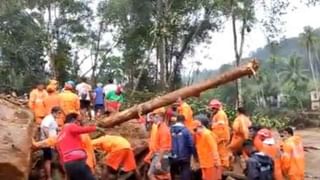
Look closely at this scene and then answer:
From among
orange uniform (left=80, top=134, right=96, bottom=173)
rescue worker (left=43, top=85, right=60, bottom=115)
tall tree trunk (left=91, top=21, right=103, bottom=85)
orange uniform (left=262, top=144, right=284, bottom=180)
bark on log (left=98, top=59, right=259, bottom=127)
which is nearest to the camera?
orange uniform (left=80, top=134, right=96, bottom=173)

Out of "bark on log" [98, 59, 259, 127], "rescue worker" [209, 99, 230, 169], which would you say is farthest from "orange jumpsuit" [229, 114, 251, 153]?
"bark on log" [98, 59, 259, 127]

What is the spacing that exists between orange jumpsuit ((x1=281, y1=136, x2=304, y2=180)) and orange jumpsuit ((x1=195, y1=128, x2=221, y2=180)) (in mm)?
1259

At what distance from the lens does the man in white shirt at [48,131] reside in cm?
1212

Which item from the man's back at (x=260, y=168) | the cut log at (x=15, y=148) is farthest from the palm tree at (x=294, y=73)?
the cut log at (x=15, y=148)

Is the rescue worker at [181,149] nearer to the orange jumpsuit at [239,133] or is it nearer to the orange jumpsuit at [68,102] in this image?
the orange jumpsuit at [239,133]

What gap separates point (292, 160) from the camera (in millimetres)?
12000

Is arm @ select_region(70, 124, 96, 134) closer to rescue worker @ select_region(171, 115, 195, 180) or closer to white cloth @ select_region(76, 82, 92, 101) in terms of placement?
rescue worker @ select_region(171, 115, 195, 180)

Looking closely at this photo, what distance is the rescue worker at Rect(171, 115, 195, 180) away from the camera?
11.9 m

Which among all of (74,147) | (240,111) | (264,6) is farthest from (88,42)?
(74,147)

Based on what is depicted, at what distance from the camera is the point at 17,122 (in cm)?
1237

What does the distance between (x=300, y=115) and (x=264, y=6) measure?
276 inches

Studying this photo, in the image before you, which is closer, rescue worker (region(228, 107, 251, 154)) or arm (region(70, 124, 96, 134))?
arm (region(70, 124, 96, 134))

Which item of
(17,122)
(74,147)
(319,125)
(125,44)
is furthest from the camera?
(125,44)

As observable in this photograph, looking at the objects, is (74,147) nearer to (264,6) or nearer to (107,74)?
(264,6)
